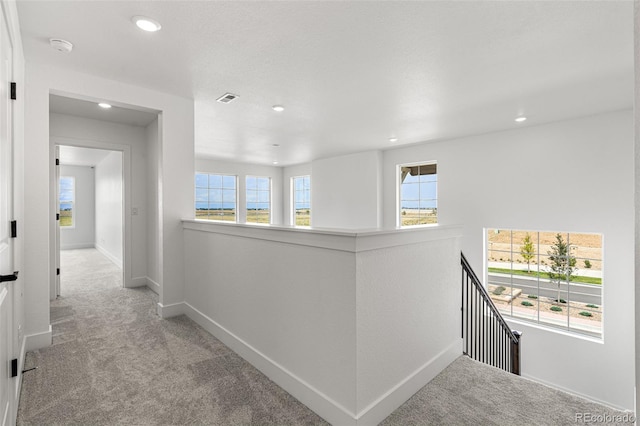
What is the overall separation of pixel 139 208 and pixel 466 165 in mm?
5608

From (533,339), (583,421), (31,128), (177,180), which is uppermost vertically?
(31,128)

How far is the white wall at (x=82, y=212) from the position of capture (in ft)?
29.8

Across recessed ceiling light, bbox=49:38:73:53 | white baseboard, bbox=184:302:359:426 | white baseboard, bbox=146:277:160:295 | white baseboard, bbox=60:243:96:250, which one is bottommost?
white baseboard, bbox=184:302:359:426

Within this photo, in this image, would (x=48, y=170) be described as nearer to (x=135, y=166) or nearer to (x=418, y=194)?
(x=135, y=166)

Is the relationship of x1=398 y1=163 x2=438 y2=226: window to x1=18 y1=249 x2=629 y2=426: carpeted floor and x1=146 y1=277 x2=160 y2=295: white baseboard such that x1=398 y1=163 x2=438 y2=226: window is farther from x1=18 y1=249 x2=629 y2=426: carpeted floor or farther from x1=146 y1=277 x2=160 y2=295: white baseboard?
x1=146 y1=277 x2=160 y2=295: white baseboard

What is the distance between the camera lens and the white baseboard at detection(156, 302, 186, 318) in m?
3.47

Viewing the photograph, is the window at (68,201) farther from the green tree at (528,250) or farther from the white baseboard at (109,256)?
the green tree at (528,250)

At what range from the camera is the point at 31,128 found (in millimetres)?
2703

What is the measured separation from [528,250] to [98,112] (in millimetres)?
6868

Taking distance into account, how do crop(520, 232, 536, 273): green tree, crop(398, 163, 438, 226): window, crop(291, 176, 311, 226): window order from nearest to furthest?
crop(520, 232, 536, 273): green tree, crop(398, 163, 438, 226): window, crop(291, 176, 311, 226): window

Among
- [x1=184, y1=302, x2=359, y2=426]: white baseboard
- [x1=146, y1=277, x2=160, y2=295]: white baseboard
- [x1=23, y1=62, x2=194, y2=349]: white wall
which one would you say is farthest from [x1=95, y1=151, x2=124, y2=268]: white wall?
[x1=184, y1=302, x2=359, y2=426]: white baseboard

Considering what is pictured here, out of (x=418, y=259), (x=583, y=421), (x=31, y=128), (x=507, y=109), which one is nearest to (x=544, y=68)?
(x=507, y=109)

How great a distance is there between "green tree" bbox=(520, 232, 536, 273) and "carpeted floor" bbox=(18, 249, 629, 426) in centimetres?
340

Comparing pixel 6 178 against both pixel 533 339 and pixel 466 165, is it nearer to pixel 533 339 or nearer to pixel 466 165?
pixel 466 165
